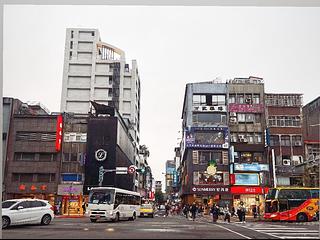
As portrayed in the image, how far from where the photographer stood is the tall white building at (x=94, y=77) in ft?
269

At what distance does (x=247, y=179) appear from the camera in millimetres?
48656

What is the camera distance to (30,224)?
821 inches

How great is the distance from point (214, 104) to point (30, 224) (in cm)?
3582

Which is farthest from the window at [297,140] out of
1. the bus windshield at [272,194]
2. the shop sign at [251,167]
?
the bus windshield at [272,194]

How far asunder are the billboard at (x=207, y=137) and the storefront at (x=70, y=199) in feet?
51.2

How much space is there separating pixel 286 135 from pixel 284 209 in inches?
824

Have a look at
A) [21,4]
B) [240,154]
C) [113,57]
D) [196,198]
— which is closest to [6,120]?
[196,198]

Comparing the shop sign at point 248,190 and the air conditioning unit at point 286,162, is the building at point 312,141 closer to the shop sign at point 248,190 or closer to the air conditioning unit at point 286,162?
the air conditioning unit at point 286,162

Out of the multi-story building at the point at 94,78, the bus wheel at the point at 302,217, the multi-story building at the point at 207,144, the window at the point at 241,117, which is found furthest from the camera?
the multi-story building at the point at 94,78

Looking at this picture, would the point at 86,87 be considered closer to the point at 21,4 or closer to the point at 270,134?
the point at 270,134

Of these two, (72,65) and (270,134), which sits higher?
(72,65)

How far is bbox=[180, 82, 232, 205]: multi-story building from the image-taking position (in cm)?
4884

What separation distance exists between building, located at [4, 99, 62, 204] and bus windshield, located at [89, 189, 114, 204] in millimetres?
20444

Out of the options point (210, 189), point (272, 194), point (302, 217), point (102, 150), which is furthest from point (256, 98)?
point (302, 217)
